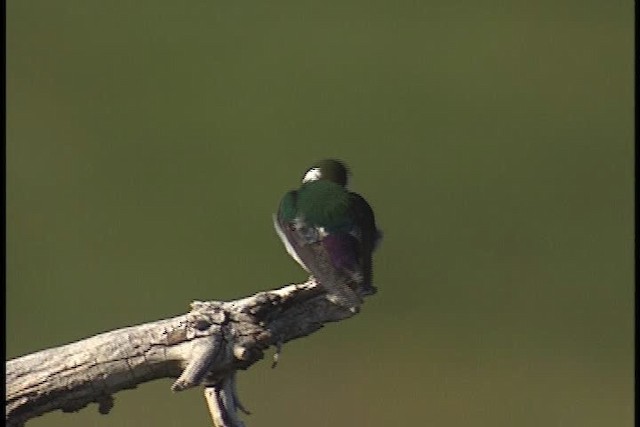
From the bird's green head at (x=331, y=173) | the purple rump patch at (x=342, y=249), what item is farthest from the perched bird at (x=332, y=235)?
the bird's green head at (x=331, y=173)

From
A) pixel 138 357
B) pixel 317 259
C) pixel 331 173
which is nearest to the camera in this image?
pixel 138 357

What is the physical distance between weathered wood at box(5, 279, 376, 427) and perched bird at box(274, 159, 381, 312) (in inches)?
10.1

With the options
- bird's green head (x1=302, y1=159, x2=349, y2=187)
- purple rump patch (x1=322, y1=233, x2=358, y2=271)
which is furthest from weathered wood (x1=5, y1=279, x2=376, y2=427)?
bird's green head (x1=302, y1=159, x2=349, y2=187)

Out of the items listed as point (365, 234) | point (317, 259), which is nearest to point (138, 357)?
point (317, 259)

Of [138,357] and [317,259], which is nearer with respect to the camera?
[138,357]

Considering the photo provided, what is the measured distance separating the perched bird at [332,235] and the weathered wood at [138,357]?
10.1 inches

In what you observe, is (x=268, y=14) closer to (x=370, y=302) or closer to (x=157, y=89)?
(x=157, y=89)

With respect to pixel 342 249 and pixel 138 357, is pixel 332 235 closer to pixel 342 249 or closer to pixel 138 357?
pixel 342 249

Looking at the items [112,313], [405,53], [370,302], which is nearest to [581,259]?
[370,302]

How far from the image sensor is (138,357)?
2.85m

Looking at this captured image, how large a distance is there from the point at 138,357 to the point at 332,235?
2.15 feet

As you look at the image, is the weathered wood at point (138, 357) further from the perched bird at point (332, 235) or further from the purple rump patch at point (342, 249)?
the purple rump patch at point (342, 249)

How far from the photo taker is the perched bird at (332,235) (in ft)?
10.3

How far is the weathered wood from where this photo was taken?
2838mm
